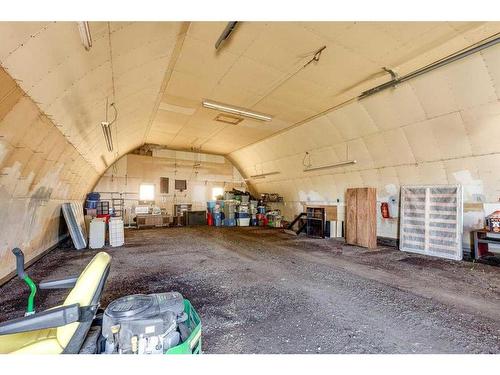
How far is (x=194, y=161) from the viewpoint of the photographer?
14406 mm

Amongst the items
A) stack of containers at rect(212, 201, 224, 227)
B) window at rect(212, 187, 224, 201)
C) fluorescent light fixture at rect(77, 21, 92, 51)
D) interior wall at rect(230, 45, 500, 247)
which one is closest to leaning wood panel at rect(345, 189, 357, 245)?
interior wall at rect(230, 45, 500, 247)

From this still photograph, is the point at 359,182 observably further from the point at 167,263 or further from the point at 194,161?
the point at 194,161

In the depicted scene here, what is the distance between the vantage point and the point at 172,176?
1383 cm

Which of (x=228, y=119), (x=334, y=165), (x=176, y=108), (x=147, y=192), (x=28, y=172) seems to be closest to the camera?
(x=28, y=172)

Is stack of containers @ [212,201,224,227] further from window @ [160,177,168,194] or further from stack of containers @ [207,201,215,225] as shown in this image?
window @ [160,177,168,194]

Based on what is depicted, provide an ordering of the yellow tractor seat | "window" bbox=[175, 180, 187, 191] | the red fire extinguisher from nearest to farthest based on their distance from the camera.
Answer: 1. the yellow tractor seat
2. the red fire extinguisher
3. "window" bbox=[175, 180, 187, 191]

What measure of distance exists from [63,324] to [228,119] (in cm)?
753

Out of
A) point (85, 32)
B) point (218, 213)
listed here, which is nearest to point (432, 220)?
point (85, 32)

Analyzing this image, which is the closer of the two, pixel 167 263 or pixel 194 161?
pixel 167 263

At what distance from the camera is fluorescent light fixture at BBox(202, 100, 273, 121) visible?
6.67 m

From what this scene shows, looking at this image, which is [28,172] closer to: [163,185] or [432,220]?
[432,220]

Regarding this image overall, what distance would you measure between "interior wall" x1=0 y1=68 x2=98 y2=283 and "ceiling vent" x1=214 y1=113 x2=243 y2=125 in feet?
13.5

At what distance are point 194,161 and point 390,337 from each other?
13.2 m

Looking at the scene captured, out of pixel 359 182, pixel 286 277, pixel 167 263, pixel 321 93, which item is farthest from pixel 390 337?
pixel 359 182
